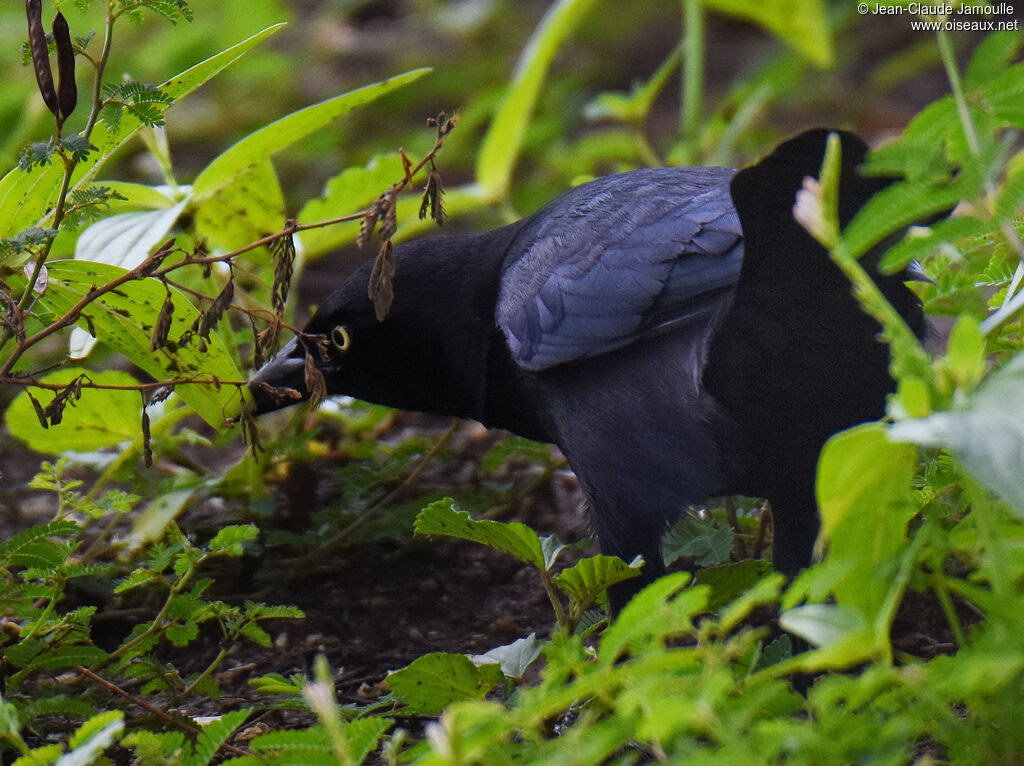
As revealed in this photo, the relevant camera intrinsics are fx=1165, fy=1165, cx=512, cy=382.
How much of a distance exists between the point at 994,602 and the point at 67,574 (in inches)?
59.1

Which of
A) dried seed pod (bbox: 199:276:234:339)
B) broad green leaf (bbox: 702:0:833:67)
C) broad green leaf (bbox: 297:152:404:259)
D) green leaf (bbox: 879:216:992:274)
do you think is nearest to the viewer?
green leaf (bbox: 879:216:992:274)

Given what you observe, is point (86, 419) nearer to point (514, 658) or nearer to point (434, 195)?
point (434, 195)

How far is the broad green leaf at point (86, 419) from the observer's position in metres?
2.74

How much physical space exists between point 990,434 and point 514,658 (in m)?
1.07

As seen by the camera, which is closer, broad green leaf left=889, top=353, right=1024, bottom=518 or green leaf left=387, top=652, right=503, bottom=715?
broad green leaf left=889, top=353, right=1024, bottom=518

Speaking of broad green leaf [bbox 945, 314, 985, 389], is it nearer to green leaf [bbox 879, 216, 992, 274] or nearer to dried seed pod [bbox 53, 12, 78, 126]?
green leaf [bbox 879, 216, 992, 274]

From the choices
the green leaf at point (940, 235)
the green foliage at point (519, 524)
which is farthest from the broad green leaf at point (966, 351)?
the green leaf at point (940, 235)

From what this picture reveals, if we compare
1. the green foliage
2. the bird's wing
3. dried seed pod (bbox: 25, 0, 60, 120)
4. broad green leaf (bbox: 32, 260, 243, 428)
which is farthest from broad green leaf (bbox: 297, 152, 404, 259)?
dried seed pod (bbox: 25, 0, 60, 120)

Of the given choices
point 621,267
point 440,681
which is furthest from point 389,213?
point 440,681

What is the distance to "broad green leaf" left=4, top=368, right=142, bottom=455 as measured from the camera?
274cm

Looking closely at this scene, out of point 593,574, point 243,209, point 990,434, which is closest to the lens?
point 990,434

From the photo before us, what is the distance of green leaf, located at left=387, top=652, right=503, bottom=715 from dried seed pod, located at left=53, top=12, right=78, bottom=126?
1.07 meters

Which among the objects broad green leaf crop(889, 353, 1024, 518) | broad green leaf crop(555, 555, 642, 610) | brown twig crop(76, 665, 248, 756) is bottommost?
brown twig crop(76, 665, 248, 756)

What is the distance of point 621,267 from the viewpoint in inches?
94.8
